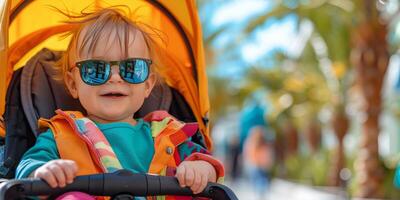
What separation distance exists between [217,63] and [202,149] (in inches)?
978

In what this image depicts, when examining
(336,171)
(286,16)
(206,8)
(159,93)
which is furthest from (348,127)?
(159,93)

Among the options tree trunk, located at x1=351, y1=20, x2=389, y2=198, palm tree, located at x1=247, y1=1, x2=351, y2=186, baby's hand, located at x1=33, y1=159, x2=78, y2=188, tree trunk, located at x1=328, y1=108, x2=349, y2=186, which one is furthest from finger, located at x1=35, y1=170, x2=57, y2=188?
tree trunk, located at x1=328, y1=108, x2=349, y2=186

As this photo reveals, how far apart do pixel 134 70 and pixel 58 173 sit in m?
0.65

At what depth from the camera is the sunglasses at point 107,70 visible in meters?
3.30

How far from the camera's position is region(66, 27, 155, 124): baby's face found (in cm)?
336

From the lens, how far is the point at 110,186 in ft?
9.67

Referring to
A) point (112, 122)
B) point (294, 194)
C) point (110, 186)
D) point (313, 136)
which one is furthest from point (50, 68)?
point (313, 136)

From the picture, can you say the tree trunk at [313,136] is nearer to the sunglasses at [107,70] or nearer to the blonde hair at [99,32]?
the blonde hair at [99,32]

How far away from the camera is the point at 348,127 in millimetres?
21078

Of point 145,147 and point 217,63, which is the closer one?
point 145,147

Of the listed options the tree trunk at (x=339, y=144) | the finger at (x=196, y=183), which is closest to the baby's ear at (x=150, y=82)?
the finger at (x=196, y=183)

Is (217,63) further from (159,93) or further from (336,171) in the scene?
(159,93)

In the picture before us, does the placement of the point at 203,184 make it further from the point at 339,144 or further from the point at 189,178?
the point at 339,144

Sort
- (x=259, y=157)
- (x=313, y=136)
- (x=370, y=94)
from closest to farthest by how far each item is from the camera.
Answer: (x=259, y=157) → (x=370, y=94) → (x=313, y=136)
